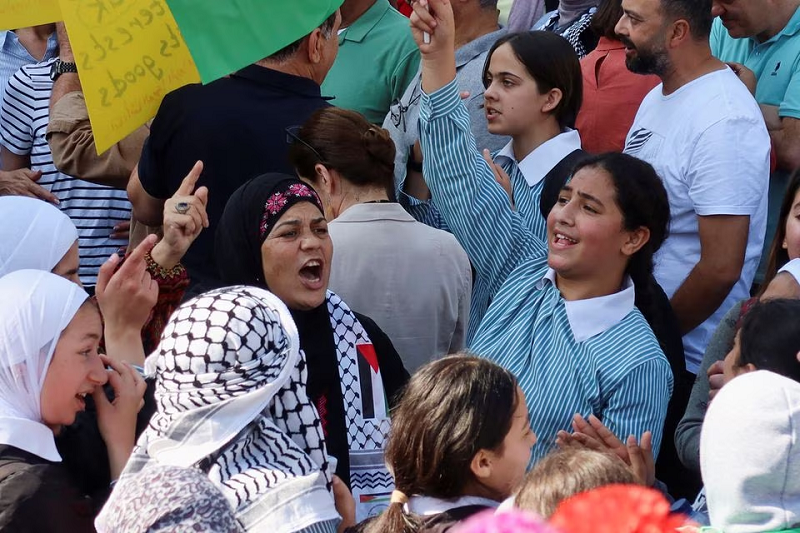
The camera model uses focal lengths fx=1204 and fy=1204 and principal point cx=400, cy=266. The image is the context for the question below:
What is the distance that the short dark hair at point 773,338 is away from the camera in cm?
301

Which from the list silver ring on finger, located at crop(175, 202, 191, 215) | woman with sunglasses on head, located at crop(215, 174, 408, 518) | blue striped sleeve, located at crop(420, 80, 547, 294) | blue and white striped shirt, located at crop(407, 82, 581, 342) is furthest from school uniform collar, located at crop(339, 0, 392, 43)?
silver ring on finger, located at crop(175, 202, 191, 215)

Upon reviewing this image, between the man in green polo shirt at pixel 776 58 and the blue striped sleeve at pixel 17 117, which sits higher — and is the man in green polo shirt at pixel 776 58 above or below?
above

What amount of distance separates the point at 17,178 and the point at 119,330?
143 centimetres

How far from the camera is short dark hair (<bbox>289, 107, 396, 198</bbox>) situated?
4039mm

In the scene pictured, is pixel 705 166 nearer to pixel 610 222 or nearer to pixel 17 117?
pixel 610 222

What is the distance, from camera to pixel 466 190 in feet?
12.6

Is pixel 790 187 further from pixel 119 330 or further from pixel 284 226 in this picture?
pixel 119 330

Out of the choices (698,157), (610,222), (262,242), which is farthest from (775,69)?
(262,242)

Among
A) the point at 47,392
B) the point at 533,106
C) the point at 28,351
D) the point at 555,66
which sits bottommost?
the point at 47,392

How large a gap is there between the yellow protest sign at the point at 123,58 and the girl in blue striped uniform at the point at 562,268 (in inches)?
32.5

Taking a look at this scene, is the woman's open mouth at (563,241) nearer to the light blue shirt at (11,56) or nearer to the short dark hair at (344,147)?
the short dark hair at (344,147)

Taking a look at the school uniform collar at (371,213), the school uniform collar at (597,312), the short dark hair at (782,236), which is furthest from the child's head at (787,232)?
the school uniform collar at (371,213)

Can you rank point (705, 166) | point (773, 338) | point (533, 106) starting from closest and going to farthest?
point (773, 338), point (705, 166), point (533, 106)

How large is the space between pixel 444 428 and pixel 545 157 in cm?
202
